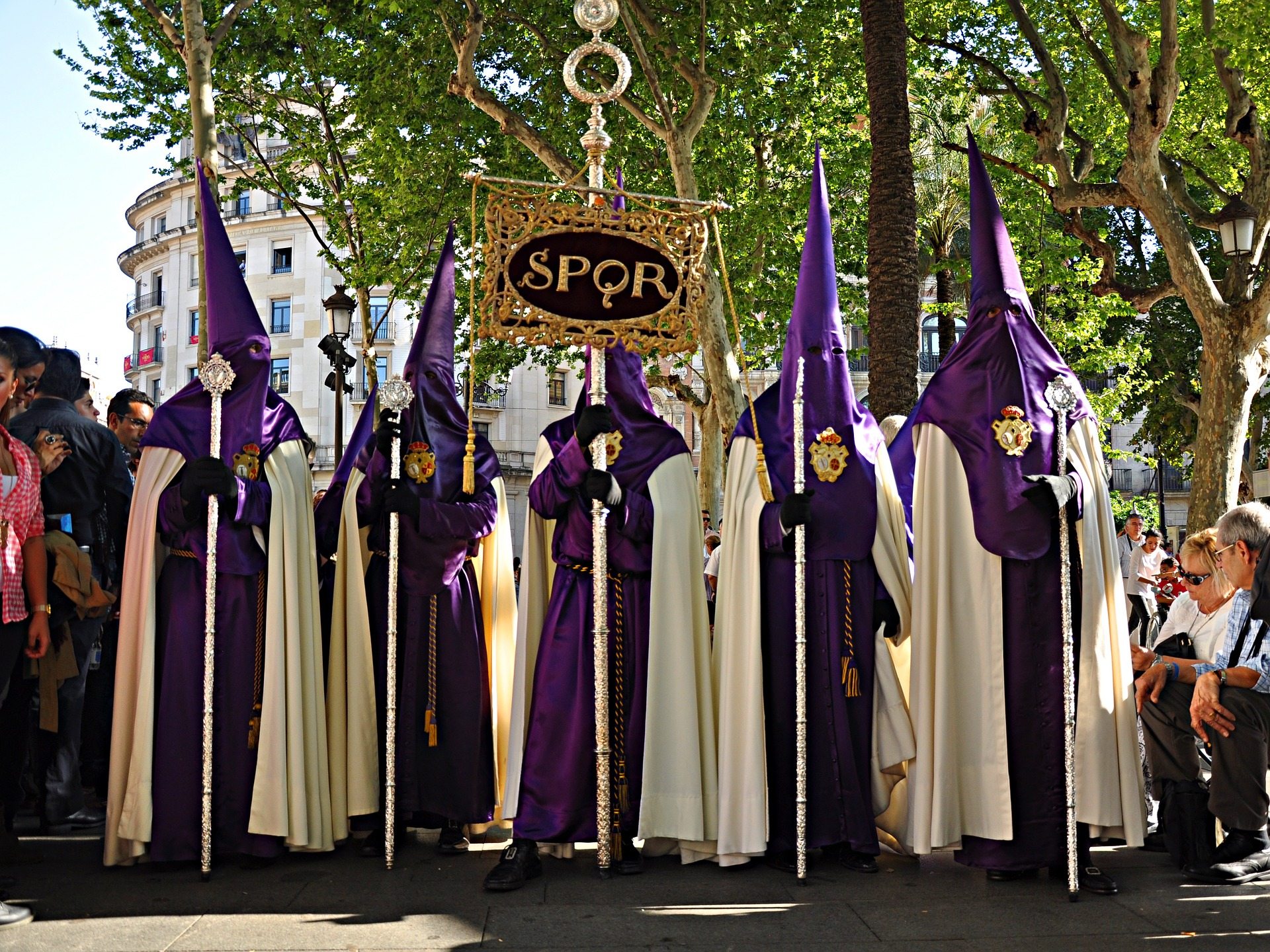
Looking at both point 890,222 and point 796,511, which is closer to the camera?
point 796,511

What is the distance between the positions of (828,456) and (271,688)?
9.38 ft

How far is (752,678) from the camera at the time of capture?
20.1 feet

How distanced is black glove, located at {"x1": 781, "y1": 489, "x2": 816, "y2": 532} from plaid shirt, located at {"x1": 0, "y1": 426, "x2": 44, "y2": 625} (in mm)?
3283

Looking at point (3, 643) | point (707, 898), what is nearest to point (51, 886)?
point (3, 643)

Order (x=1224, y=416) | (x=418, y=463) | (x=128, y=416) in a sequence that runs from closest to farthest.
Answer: (x=418, y=463), (x=128, y=416), (x=1224, y=416)

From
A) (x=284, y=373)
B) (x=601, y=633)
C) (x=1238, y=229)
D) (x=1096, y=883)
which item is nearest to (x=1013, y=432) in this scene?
(x=1096, y=883)

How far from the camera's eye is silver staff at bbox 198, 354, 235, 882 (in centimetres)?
592

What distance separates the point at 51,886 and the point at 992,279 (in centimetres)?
502

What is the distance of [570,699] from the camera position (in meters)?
6.20

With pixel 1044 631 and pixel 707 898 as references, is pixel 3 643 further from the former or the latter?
pixel 1044 631

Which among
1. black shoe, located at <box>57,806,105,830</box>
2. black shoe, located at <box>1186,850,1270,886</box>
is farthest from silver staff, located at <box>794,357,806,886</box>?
black shoe, located at <box>57,806,105,830</box>

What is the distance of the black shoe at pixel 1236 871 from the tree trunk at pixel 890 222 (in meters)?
4.22

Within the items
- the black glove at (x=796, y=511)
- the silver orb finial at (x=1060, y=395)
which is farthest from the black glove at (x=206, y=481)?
the silver orb finial at (x=1060, y=395)

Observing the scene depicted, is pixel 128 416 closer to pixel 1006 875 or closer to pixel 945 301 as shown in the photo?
pixel 1006 875
